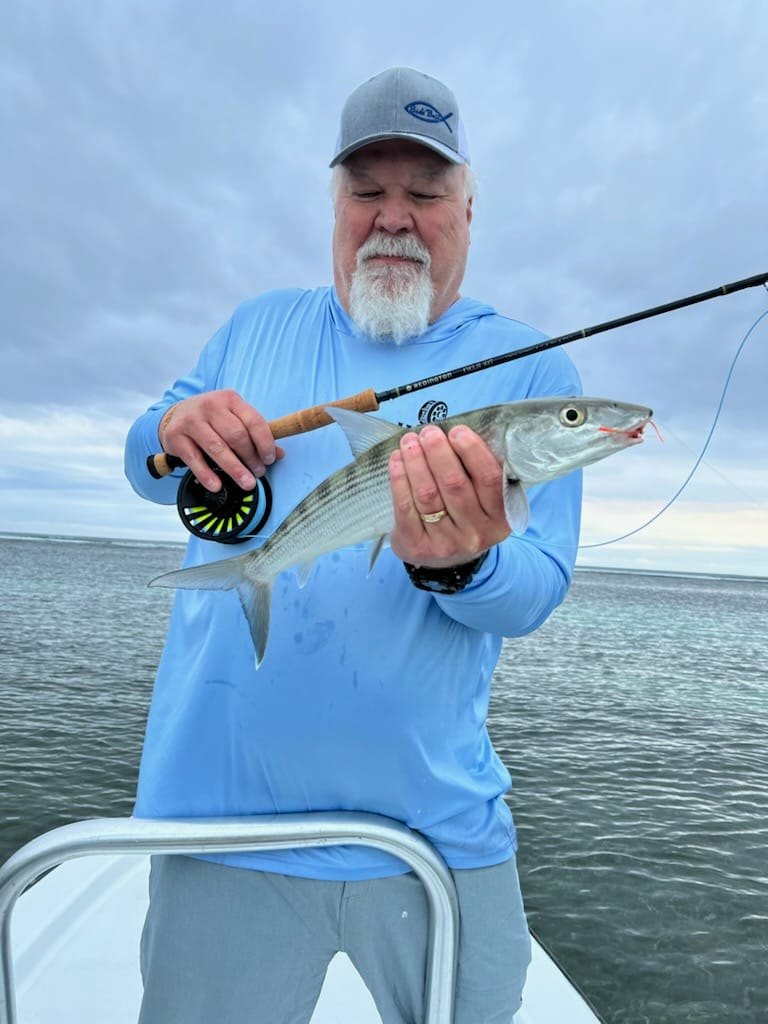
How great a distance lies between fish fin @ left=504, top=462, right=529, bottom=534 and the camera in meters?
2.35

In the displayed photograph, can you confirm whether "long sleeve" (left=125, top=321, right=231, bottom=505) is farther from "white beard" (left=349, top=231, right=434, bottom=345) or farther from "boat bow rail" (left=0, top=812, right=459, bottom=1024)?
"boat bow rail" (left=0, top=812, right=459, bottom=1024)

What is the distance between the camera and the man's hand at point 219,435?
2.70 metres

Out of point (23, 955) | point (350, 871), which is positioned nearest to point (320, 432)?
point (350, 871)

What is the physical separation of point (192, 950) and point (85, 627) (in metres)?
28.8

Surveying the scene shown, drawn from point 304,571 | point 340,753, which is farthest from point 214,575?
point 340,753

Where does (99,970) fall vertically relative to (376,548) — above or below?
below

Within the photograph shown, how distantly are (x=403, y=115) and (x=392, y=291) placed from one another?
74cm

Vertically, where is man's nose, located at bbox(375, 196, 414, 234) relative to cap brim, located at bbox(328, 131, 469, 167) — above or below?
below

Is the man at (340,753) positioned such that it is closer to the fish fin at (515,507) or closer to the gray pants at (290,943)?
the gray pants at (290,943)

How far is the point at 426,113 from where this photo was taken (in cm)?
310

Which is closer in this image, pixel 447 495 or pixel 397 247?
pixel 447 495

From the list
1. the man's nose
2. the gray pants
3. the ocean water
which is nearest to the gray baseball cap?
the man's nose

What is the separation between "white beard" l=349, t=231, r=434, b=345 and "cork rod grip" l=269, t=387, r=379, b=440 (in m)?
0.34

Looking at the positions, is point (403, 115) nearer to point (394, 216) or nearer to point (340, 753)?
point (394, 216)
